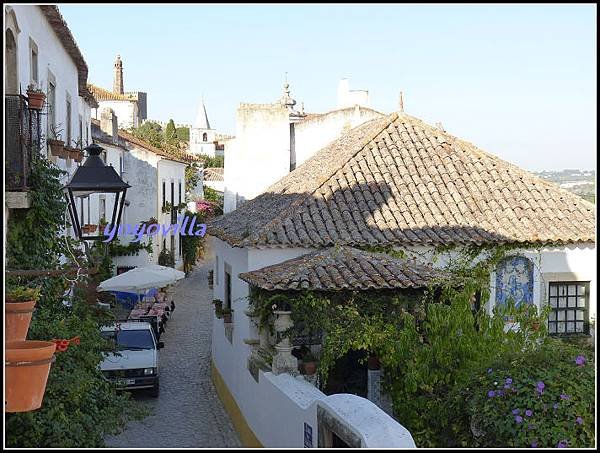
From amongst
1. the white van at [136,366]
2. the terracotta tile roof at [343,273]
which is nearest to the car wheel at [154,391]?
the white van at [136,366]

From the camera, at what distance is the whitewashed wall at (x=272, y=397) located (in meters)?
7.04

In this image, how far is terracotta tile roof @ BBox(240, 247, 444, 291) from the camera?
11.2 meters

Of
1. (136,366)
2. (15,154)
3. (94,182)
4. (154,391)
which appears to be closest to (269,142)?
(136,366)

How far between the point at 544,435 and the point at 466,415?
136 cm

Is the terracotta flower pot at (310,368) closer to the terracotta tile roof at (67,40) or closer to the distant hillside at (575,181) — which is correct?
the distant hillside at (575,181)

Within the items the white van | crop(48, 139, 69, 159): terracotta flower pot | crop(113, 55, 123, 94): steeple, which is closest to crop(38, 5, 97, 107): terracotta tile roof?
crop(48, 139, 69, 159): terracotta flower pot

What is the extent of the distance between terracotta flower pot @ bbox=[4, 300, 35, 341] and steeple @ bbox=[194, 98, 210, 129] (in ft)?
383

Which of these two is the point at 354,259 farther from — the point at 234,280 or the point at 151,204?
the point at 151,204

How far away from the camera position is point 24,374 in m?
5.39

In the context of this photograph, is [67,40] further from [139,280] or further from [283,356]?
[139,280]

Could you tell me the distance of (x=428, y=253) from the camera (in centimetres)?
1365

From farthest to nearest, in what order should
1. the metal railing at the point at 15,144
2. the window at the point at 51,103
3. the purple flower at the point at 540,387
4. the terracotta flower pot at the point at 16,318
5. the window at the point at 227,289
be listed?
the window at the point at 227,289 → the window at the point at 51,103 → the metal railing at the point at 15,144 → the purple flower at the point at 540,387 → the terracotta flower pot at the point at 16,318

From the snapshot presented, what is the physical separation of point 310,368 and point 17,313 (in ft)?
19.9

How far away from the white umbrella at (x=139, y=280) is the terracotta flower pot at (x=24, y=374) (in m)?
16.5
